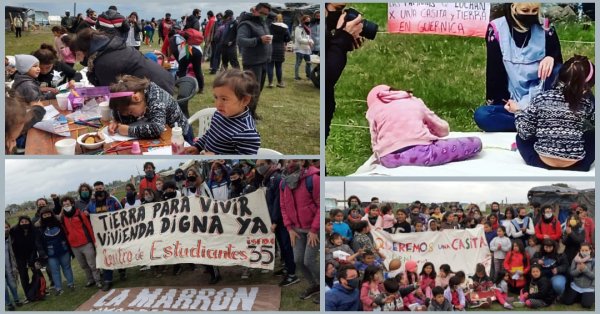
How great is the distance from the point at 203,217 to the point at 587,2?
3.24m

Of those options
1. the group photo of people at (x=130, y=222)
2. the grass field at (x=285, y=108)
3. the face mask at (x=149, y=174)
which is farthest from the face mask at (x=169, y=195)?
the grass field at (x=285, y=108)

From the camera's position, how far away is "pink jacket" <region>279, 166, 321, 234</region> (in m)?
5.18

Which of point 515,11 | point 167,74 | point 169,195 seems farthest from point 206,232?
point 515,11

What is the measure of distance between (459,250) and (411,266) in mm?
384

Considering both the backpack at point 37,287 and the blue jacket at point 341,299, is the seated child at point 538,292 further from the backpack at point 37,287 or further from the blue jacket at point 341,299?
the backpack at point 37,287

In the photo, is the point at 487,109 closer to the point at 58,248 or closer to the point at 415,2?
the point at 415,2

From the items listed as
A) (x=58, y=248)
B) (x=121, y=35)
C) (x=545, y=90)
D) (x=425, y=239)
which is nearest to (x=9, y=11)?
(x=121, y=35)

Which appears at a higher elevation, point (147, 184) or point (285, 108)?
point (285, 108)

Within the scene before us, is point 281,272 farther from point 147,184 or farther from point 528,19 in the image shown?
point 528,19

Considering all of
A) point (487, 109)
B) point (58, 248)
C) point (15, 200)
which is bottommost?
point (58, 248)

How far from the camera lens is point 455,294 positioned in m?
5.35

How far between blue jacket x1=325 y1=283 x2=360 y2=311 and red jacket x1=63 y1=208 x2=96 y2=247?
6.20ft

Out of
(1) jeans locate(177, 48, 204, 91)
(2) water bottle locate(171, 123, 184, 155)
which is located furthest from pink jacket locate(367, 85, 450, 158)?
(2) water bottle locate(171, 123, 184, 155)

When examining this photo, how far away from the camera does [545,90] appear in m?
5.09
